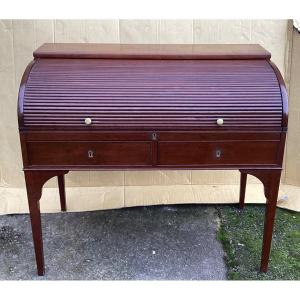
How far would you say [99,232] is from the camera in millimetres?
2996

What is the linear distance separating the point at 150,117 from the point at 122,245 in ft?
3.26

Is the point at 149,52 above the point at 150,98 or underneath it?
above

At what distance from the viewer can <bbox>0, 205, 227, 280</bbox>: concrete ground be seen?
8.58ft

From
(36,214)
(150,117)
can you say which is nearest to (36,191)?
(36,214)

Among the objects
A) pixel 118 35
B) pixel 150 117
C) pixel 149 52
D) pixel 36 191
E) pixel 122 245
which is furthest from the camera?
pixel 118 35

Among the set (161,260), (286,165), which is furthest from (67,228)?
(286,165)

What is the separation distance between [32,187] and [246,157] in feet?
3.66

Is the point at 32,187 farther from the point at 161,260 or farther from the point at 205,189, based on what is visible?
the point at 205,189

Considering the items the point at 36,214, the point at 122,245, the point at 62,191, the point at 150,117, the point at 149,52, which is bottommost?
the point at 122,245

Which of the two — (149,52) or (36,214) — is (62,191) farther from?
(149,52)

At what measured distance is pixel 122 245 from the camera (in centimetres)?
286

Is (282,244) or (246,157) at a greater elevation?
(246,157)

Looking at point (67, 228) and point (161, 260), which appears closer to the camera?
point (161, 260)

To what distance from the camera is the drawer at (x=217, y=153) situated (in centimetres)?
230
